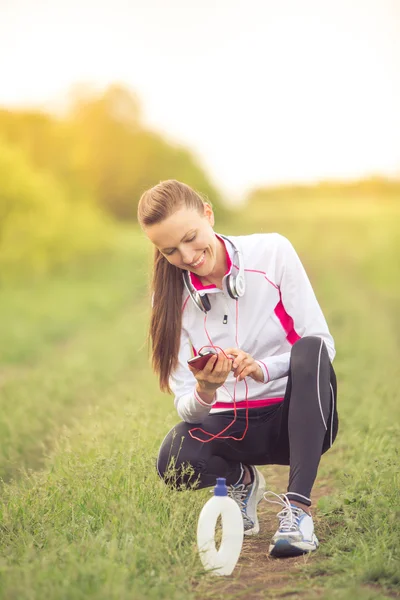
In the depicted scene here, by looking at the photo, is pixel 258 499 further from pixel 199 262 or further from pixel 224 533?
pixel 199 262

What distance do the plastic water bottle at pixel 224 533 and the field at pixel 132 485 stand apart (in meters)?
0.05

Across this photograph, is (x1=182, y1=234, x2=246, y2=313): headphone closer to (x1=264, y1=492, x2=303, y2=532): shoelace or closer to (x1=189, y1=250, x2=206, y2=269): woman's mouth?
(x1=189, y1=250, x2=206, y2=269): woman's mouth

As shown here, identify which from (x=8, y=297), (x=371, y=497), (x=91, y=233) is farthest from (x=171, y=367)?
(x=91, y=233)

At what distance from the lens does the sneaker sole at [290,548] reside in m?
3.05

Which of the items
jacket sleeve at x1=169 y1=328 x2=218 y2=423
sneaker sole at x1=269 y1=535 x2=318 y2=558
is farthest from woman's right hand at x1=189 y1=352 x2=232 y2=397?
sneaker sole at x1=269 y1=535 x2=318 y2=558

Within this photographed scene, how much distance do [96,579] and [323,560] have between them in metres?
0.94

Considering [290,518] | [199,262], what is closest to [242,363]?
[199,262]

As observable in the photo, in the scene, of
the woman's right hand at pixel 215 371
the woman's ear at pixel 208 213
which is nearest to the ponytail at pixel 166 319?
the woman's ear at pixel 208 213

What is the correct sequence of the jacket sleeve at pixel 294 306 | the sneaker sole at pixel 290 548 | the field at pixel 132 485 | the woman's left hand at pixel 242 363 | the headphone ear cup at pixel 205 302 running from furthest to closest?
the headphone ear cup at pixel 205 302
the jacket sleeve at pixel 294 306
the woman's left hand at pixel 242 363
the sneaker sole at pixel 290 548
the field at pixel 132 485

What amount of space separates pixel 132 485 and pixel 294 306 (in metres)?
1.04

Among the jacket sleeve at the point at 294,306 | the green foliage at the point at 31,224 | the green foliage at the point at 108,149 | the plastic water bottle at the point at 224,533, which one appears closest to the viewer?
the plastic water bottle at the point at 224,533

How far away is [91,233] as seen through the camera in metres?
21.3

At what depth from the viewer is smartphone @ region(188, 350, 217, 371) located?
122 inches

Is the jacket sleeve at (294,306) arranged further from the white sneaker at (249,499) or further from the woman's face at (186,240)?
the white sneaker at (249,499)
